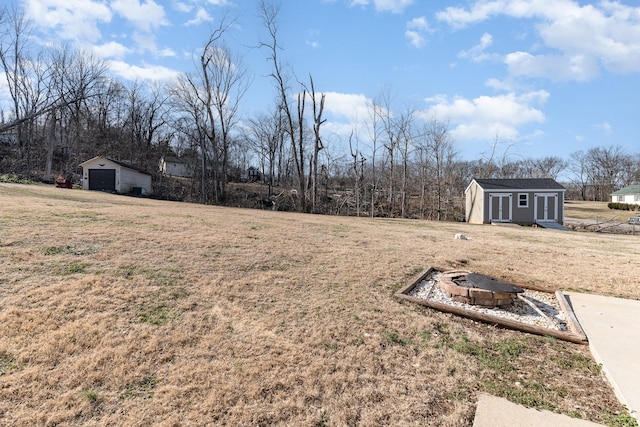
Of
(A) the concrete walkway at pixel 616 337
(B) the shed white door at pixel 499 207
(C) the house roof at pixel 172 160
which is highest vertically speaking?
(C) the house roof at pixel 172 160

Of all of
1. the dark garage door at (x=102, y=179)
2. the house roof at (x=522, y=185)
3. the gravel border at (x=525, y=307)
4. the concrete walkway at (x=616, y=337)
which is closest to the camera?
the concrete walkway at (x=616, y=337)

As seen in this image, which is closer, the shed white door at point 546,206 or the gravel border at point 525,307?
the gravel border at point 525,307

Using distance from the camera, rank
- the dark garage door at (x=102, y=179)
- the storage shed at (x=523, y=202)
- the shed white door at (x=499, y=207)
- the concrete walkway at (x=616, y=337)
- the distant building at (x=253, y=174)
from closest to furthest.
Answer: the concrete walkway at (x=616, y=337) → the storage shed at (x=523, y=202) → the shed white door at (x=499, y=207) → the dark garage door at (x=102, y=179) → the distant building at (x=253, y=174)

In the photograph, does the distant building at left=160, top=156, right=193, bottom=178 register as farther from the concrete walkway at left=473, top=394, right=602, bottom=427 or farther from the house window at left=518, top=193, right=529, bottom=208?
the concrete walkway at left=473, top=394, right=602, bottom=427

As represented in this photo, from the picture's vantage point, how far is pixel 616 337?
3467mm

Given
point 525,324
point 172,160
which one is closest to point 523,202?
point 525,324

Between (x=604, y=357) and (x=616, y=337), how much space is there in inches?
28.6

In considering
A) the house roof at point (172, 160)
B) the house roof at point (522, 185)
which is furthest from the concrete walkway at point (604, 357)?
the house roof at point (172, 160)

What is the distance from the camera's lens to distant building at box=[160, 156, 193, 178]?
116ft

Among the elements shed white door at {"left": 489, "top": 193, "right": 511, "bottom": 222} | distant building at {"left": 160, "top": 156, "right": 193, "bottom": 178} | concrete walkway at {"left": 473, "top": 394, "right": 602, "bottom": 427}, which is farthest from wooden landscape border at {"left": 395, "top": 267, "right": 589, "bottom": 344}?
distant building at {"left": 160, "top": 156, "right": 193, "bottom": 178}

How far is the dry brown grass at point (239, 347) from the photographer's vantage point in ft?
7.07

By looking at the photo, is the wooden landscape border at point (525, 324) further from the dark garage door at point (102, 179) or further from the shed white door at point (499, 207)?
the dark garage door at point (102, 179)

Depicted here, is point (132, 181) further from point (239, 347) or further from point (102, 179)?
point (239, 347)

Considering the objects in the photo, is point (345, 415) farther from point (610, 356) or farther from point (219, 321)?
point (610, 356)
